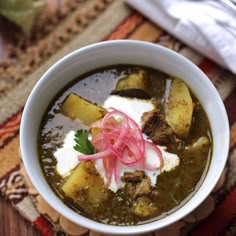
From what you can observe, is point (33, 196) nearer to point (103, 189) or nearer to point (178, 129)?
point (103, 189)

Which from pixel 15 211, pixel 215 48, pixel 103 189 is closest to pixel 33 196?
pixel 15 211

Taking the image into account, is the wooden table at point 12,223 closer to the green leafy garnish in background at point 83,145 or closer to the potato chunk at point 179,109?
the green leafy garnish in background at point 83,145

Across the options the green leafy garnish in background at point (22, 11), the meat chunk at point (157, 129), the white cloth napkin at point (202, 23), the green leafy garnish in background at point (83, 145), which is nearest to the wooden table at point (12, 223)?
the green leafy garnish in background at point (83, 145)

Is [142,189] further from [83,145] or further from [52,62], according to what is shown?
[52,62]

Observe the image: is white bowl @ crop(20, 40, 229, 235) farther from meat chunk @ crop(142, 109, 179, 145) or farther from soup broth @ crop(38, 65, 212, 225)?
meat chunk @ crop(142, 109, 179, 145)

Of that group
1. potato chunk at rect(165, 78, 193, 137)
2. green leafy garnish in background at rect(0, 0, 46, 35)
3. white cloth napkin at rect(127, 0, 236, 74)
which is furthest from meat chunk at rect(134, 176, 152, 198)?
green leafy garnish in background at rect(0, 0, 46, 35)

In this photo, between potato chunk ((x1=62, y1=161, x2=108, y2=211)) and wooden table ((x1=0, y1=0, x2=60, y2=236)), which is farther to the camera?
wooden table ((x1=0, y1=0, x2=60, y2=236))
